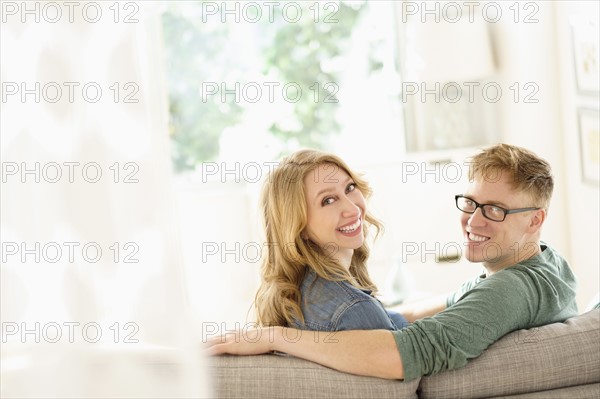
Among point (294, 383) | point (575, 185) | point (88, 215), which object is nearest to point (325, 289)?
point (294, 383)

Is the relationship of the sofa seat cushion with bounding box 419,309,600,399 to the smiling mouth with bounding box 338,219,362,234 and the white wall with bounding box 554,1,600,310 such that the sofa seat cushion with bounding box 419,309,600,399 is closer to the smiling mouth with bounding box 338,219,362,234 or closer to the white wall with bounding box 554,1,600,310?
the smiling mouth with bounding box 338,219,362,234

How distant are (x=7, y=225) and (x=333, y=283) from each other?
1.18 meters

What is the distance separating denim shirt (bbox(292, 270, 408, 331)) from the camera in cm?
207

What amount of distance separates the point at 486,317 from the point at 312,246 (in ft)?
1.85

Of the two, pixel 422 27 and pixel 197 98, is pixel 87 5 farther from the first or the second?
pixel 197 98

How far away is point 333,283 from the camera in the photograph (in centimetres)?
218

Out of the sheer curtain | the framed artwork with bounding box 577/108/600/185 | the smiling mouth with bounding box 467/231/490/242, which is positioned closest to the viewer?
the sheer curtain

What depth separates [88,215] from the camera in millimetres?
1062

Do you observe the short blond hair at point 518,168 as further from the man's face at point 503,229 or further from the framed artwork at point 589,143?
the framed artwork at point 589,143

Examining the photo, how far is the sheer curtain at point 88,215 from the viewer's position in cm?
105

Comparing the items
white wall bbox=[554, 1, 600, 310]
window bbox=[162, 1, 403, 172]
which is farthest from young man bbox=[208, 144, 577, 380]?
window bbox=[162, 1, 403, 172]

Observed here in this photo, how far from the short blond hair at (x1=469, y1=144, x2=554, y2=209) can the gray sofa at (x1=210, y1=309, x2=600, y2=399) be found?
43 centimetres

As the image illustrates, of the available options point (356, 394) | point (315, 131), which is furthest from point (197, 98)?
point (356, 394)

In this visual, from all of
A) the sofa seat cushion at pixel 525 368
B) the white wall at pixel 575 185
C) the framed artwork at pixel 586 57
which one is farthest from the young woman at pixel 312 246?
the white wall at pixel 575 185
